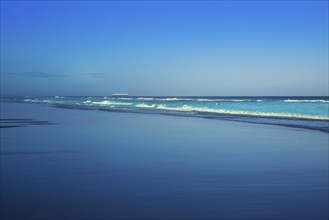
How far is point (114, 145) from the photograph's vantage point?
484 inches

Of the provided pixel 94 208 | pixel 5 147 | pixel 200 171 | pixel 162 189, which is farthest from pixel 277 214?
pixel 5 147

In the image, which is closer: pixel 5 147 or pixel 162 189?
pixel 162 189

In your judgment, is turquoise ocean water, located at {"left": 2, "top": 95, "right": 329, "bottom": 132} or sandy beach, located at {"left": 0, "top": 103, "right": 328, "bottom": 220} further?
turquoise ocean water, located at {"left": 2, "top": 95, "right": 329, "bottom": 132}

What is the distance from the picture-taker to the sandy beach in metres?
5.34

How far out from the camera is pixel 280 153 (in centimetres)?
1090

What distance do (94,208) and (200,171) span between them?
3.23 m

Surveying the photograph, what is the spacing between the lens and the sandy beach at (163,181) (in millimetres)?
5336

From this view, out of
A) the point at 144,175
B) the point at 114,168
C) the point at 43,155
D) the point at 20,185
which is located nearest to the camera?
the point at 20,185

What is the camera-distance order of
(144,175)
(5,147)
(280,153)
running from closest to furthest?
(144,175)
(280,153)
(5,147)

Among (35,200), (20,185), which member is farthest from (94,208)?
(20,185)

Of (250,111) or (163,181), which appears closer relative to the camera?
(163,181)

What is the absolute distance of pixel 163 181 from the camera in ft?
23.5

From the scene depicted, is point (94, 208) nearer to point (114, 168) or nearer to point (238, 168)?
point (114, 168)

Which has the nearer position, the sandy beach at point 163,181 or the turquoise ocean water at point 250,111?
the sandy beach at point 163,181
